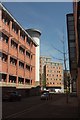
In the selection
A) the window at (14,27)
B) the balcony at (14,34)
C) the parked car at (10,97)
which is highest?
the window at (14,27)

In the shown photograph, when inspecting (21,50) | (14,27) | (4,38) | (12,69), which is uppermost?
(14,27)

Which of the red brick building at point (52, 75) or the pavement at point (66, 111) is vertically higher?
the red brick building at point (52, 75)

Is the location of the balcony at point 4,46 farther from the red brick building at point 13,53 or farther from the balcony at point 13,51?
the balcony at point 13,51

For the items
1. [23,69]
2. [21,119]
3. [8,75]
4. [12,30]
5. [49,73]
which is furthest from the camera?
[49,73]

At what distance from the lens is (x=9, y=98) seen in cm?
4847

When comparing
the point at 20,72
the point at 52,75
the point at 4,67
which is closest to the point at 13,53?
the point at 4,67

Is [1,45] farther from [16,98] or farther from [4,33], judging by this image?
[16,98]

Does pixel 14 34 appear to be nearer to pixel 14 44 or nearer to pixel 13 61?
pixel 14 44

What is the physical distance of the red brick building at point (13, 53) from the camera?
53.6 meters

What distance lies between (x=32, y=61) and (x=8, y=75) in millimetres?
30197

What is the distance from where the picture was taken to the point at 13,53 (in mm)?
A: 61562

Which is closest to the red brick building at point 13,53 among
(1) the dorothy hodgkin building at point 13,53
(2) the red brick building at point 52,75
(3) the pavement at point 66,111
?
(1) the dorothy hodgkin building at point 13,53

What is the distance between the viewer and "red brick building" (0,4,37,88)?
53.6 m

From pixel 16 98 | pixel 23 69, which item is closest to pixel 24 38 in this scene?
pixel 23 69
